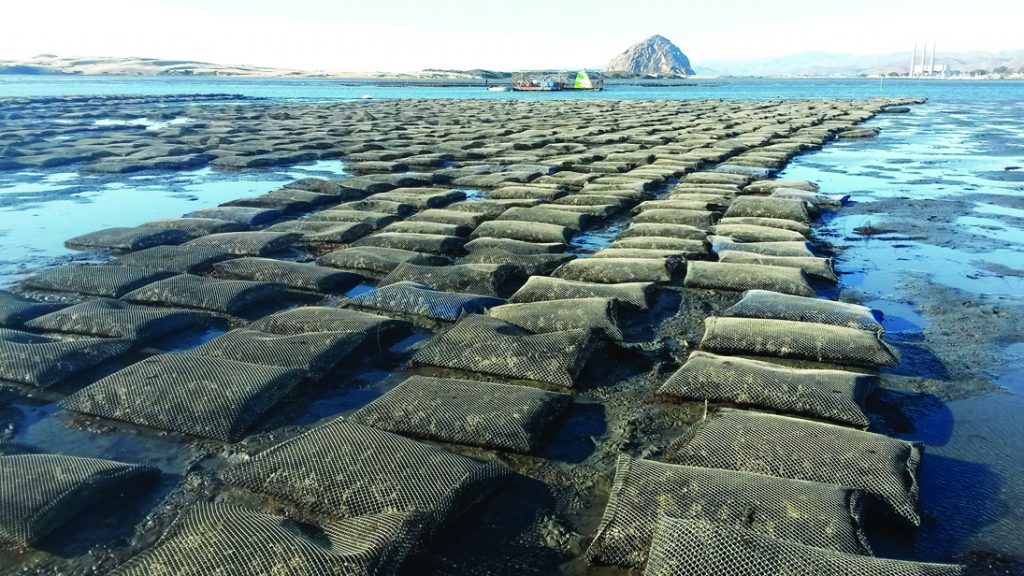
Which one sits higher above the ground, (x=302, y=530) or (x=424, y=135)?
(x=424, y=135)

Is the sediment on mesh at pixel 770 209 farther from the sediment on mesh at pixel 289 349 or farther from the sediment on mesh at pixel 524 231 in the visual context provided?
the sediment on mesh at pixel 289 349

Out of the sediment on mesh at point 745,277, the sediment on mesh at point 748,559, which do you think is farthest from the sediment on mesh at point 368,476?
the sediment on mesh at point 745,277

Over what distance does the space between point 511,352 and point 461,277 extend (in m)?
2.29

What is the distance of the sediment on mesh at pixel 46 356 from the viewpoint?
545 centimetres

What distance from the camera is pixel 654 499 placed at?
140 inches

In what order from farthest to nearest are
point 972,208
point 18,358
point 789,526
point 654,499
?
1. point 972,208
2. point 18,358
3. point 654,499
4. point 789,526

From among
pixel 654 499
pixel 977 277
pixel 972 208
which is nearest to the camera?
pixel 654 499

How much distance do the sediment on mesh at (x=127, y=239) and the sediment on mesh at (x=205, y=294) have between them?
2577 mm

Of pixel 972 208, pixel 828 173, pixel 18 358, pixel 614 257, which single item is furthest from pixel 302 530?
pixel 828 173

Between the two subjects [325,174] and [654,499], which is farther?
[325,174]

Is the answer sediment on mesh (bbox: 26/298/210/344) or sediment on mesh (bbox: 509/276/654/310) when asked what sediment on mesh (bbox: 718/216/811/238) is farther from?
sediment on mesh (bbox: 26/298/210/344)

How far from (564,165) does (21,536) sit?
14831 mm

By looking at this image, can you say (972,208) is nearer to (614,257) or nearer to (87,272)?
(614,257)

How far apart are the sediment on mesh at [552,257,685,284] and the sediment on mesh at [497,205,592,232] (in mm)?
2411
